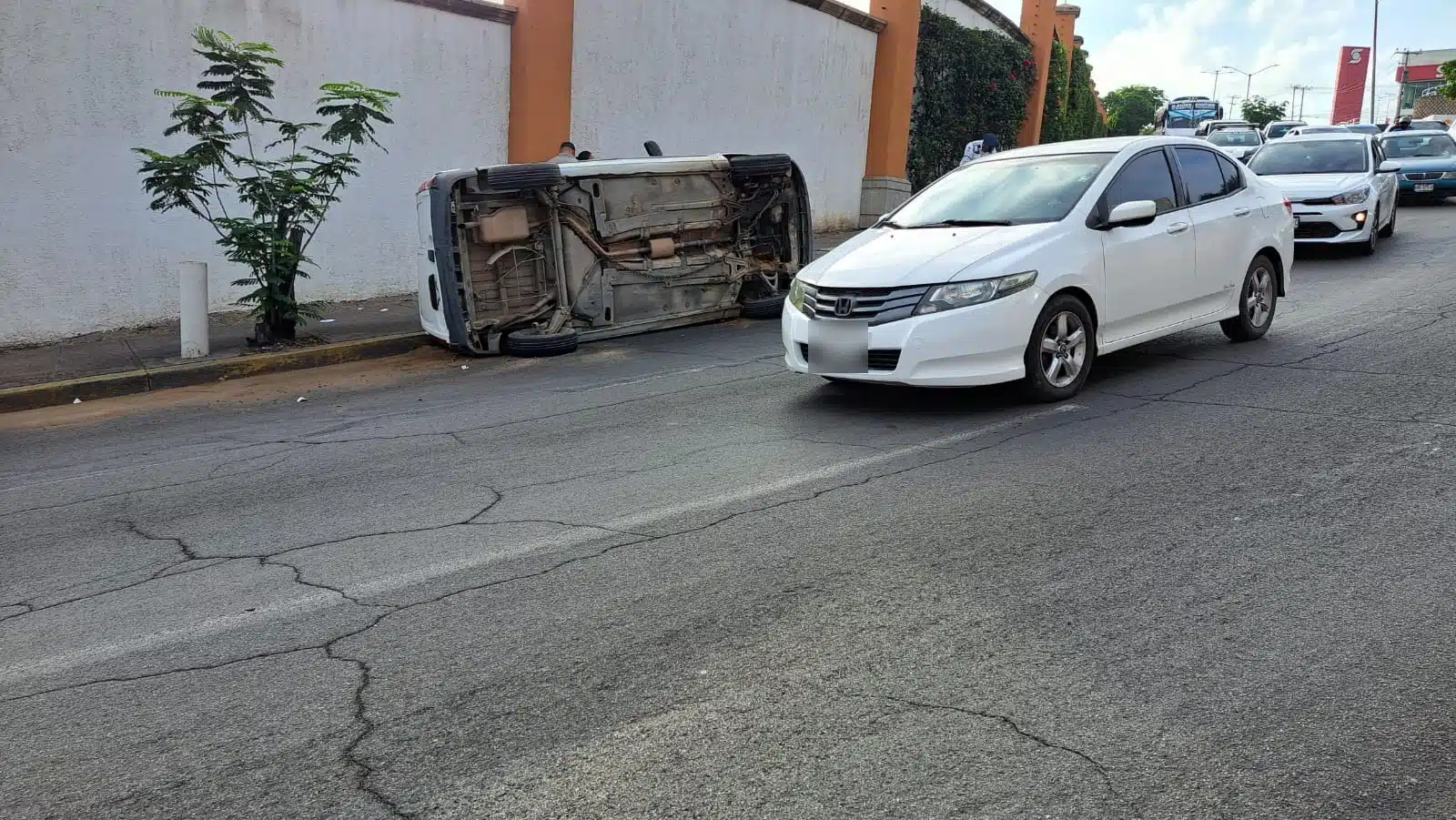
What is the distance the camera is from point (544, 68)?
51.1 feet

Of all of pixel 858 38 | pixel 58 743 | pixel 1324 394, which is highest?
pixel 858 38

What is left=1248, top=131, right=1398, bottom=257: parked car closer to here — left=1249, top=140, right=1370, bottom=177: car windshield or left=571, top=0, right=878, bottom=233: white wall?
left=1249, top=140, right=1370, bottom=177: car windshield

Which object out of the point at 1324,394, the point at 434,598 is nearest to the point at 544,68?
the point at 1324,394

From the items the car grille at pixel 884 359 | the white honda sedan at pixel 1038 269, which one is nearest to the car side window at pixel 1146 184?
the white honda sedan at pixel 1038 269

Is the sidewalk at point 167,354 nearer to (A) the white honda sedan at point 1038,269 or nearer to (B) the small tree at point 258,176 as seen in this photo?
(B) the small tree at point 258,176

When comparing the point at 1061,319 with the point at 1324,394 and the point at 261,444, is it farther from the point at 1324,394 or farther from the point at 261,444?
the point at 261,444

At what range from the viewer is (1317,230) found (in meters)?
16.2

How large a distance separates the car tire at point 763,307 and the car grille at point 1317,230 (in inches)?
308

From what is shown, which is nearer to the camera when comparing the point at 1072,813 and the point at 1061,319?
the point at 1072,813

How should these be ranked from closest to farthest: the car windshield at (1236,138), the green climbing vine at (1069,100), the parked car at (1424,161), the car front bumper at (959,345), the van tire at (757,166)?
the car front bumper at (959,345), the van tire at (757,166), the parked car at (1424,161), the car windshield at (1236,138), the green climbing vine at (1069,100)

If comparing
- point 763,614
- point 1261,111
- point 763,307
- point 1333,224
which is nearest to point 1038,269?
point 763,614

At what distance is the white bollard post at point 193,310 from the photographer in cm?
1121

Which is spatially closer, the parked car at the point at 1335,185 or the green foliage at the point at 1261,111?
the parked car at the point at 1335,185

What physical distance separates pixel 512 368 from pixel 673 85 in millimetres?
8615
